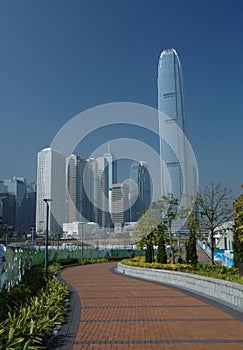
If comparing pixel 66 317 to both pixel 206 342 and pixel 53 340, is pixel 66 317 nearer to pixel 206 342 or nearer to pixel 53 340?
pixel 53 340

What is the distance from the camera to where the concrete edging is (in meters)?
9.79

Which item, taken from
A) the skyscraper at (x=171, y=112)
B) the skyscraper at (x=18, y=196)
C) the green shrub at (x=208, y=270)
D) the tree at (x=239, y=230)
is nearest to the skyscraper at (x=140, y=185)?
the skyscraper at (x=171, y=112)

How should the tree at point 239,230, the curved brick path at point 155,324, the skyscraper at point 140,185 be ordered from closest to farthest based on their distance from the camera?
the curved brick path at point 155,324 → the tree at point 239,230 → the skyscraper at point 140,185

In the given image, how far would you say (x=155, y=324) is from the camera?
25.9ft

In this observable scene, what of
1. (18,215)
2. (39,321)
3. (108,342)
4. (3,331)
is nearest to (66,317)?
(39,321)

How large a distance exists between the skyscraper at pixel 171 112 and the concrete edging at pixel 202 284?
72.6ft

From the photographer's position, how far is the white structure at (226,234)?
20275 millimetres

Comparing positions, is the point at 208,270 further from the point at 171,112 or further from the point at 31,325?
the point at 171,112

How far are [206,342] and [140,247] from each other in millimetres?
24288

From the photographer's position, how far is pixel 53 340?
6688mm

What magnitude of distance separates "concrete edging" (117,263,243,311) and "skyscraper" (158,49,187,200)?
22140mm

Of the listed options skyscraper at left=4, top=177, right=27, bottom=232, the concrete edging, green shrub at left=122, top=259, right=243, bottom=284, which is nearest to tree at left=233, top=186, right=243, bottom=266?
green shrub at left=122, top=259, right=243, bottom=284

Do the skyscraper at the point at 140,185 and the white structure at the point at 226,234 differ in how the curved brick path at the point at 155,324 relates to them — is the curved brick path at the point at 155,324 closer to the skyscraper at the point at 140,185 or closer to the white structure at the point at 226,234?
the white structure at the point at 226,234

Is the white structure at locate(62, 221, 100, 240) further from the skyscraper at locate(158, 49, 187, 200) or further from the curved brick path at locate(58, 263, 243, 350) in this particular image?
the curved brick path at locate(58, 263, 243, 350)
